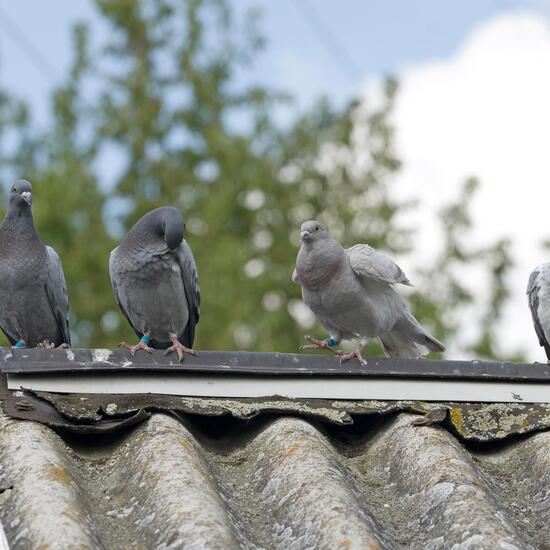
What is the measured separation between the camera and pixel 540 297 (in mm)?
7176

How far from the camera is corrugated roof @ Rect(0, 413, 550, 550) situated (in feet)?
10.6

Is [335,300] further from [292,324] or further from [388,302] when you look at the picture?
[292,324]

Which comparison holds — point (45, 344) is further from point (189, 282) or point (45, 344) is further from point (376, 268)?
point (376, 268)

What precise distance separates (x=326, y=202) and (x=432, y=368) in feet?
62.1

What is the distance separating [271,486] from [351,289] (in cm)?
270

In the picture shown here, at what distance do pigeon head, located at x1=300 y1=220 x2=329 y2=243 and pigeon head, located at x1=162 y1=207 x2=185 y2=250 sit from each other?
2.42ft

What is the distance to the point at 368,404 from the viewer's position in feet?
14.5


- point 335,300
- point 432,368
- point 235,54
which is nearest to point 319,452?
point 432,368

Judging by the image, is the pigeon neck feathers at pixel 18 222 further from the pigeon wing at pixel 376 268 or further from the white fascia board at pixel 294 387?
the white fascia board at pixel 294 387

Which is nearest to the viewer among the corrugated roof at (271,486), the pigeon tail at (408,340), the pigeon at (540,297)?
the corrugated roof at (271,486)

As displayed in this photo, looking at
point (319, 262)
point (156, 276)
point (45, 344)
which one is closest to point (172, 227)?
point (156, 276)

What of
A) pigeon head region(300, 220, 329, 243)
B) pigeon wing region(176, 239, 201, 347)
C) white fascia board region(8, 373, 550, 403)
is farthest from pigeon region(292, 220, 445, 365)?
white fascia board region(8, 373, 550, 403)

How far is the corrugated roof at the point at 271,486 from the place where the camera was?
323 cm

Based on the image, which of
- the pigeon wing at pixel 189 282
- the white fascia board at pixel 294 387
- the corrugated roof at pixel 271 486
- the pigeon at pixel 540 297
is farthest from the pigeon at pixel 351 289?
the corrugated roof at pixel 271 486
